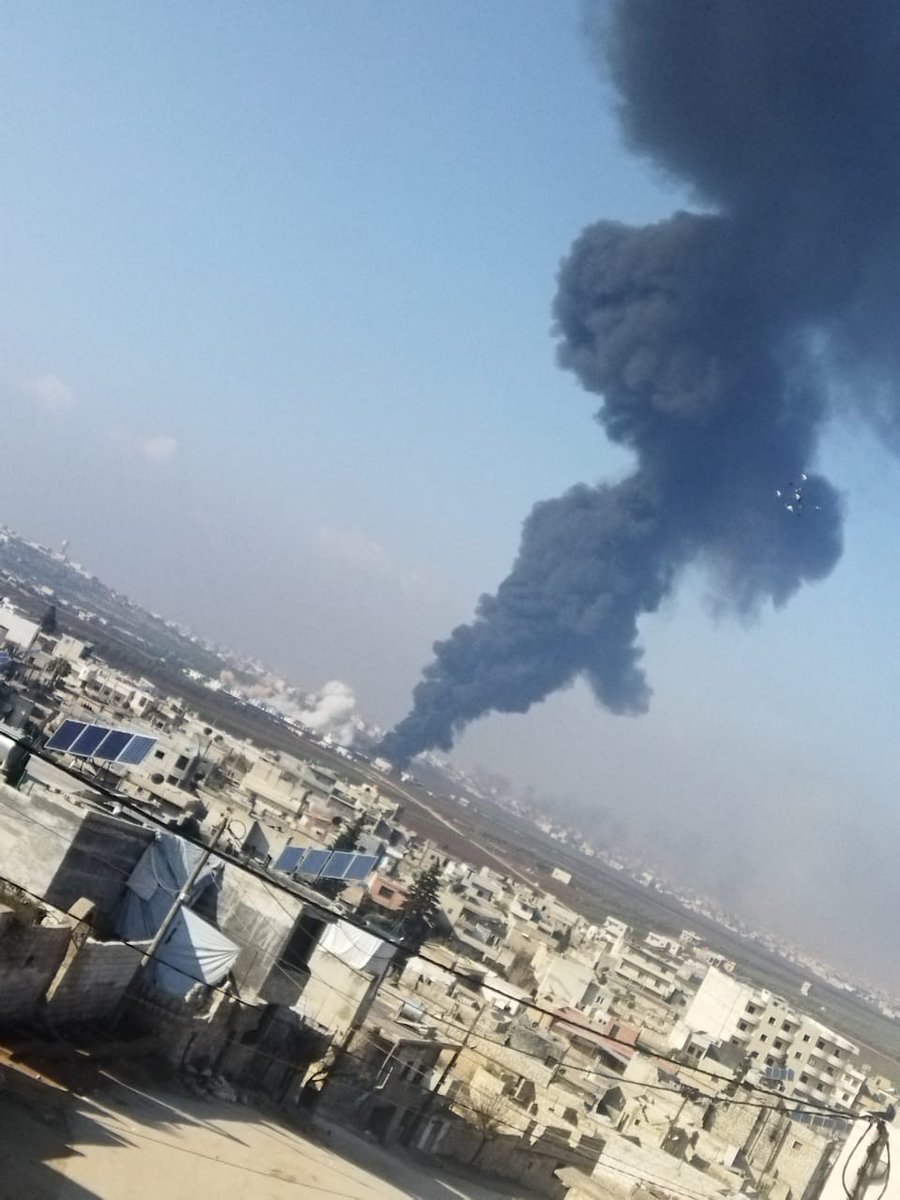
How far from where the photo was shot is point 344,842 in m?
56.5

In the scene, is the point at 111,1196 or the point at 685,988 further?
the point at 685,988

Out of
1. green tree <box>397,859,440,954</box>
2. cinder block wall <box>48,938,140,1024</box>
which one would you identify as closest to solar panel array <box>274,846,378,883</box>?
cinder block wall <box>48,938,140,1024</box>

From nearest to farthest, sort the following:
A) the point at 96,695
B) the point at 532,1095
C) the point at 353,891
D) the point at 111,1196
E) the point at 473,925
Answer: the point at 111,1196
the point at 532,1095
the point at 353,891
the point at 473,925
the point at 96,695

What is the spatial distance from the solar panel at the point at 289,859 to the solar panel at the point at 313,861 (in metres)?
0.26

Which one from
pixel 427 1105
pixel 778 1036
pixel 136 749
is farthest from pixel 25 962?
pixel 778 1036

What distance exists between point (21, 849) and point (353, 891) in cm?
3435

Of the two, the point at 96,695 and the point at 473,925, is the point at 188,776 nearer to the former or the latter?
the point at 473,925

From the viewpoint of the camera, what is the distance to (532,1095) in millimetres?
28562

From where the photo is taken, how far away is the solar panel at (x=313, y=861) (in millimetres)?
27094

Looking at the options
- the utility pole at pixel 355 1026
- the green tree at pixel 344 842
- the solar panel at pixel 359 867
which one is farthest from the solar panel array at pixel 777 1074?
the utility pole at pixel 355 1026

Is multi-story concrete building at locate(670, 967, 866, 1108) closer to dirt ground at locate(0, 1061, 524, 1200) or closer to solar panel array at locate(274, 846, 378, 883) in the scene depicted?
solar panel array at locate(274, 846, 378, 883)

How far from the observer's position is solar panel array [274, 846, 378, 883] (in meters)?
27.0

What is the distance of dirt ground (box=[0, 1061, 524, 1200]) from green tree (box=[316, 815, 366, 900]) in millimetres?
19054

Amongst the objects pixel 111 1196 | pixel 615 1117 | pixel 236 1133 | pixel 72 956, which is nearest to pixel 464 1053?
pixel 615 1117
